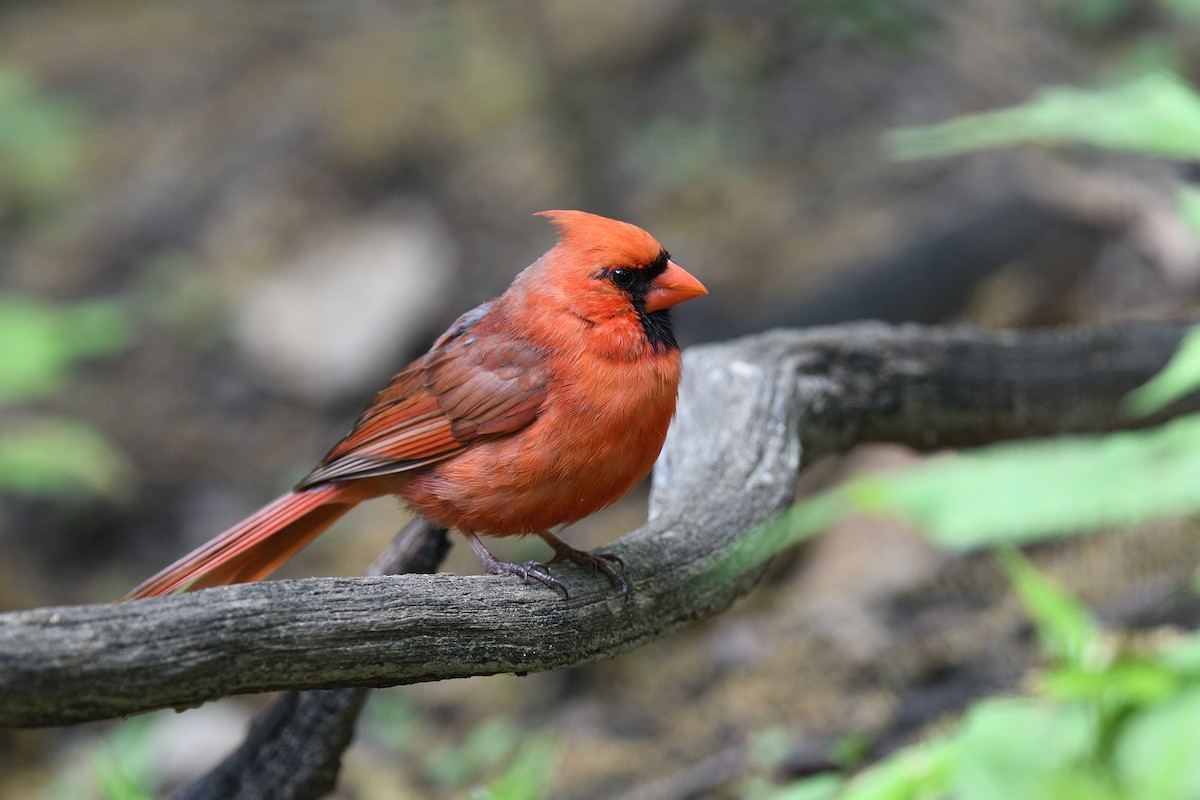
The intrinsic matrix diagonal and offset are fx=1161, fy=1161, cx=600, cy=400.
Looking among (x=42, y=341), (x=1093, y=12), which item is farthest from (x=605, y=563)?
(x=1093, y=12)

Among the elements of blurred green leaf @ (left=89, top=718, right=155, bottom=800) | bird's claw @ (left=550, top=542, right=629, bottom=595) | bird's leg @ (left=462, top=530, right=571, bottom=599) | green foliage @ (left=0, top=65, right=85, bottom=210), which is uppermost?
green foliage @ (left=0, top=65, right=85, bottom=210)

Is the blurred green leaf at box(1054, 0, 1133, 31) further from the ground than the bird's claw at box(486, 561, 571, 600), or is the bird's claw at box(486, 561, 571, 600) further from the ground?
the bird's claw at box(486, 561, 571, 600)

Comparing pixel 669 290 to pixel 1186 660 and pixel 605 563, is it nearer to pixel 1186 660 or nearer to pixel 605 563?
pixel 605 563

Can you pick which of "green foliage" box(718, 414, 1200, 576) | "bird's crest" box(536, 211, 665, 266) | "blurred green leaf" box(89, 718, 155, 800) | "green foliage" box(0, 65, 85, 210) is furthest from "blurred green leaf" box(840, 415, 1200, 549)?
"green foliage" box(0, 65, 85, 210)

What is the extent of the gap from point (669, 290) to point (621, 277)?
0.12 m

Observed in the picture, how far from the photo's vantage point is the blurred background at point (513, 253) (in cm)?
409

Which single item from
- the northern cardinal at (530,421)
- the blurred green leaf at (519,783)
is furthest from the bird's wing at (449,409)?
the blurred green leaf at (519,783)

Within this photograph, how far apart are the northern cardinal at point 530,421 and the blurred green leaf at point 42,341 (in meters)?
3.04

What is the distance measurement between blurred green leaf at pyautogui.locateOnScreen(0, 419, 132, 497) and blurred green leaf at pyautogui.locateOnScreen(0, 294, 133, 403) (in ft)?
0.71

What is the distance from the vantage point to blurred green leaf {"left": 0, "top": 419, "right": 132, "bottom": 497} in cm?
527

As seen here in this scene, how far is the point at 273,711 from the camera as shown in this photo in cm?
267

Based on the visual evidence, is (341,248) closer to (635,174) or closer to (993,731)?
(635,174)

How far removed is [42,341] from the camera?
17.9ft

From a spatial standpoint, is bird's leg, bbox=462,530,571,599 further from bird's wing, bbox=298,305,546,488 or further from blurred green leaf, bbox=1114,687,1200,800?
blurred green leaf, bbox=1114,687,1200,800
